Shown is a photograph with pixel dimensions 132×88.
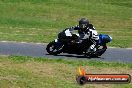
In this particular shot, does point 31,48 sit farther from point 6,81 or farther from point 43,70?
point 6,81

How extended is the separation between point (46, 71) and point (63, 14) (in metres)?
32.7

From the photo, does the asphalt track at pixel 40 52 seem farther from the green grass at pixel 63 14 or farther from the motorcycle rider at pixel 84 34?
the green grass at pixel 63 14

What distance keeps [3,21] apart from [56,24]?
4575mm

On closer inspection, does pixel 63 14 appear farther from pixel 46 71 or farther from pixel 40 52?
pixel 46 71

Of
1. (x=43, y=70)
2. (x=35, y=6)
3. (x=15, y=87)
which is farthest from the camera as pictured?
(x=35, y=6)

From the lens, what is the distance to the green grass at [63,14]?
3944 cm

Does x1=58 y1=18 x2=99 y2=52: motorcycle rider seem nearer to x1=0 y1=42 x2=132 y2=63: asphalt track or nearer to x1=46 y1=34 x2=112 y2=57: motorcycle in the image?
x1=46 y1=34 x2=112 y2=57: motorcycle

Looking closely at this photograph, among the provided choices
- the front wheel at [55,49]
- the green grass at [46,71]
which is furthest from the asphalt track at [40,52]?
the green grass at [46,71]

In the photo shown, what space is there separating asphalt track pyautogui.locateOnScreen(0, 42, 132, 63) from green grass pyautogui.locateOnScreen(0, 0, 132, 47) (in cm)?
1323

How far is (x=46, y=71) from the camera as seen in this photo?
14.6m

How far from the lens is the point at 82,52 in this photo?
20.3 metres

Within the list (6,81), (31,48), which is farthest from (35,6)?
(6,81)

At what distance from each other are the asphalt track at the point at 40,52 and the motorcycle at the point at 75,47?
223mm

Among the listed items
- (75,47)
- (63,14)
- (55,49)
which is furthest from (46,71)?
(63,14)
